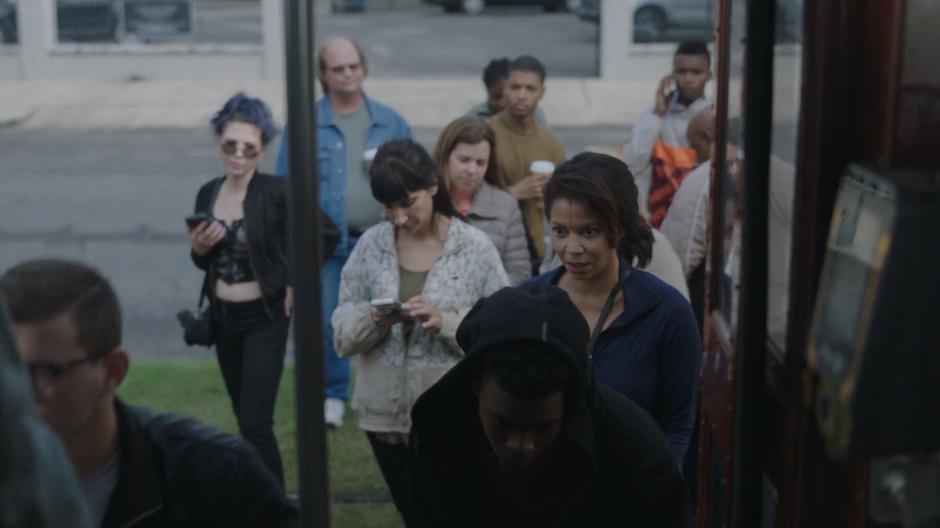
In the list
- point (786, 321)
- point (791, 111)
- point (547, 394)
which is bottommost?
point (547, 394)

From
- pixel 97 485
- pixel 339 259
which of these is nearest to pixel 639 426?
pixel 97 485

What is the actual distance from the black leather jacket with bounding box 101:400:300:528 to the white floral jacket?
2.27 metres

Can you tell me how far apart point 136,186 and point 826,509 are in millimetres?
13237

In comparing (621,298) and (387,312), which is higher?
(621,298)

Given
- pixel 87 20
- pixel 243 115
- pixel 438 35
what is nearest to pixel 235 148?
pixel 243 115

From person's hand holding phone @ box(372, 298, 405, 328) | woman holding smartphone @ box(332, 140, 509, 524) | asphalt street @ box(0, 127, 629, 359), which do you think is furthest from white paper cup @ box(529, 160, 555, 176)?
asphalt street @ box(0, 127, 629, 359)

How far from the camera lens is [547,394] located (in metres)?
2.79

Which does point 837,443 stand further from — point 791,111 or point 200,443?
point 200,443

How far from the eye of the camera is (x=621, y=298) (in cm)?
424

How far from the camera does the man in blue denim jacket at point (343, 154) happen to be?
695 cm

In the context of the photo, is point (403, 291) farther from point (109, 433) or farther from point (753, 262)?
point (753, 262)

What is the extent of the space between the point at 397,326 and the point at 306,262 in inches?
124

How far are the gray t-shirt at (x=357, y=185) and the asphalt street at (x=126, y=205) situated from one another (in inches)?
98.0

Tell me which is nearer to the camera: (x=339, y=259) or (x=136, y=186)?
(x=339, y=259)
